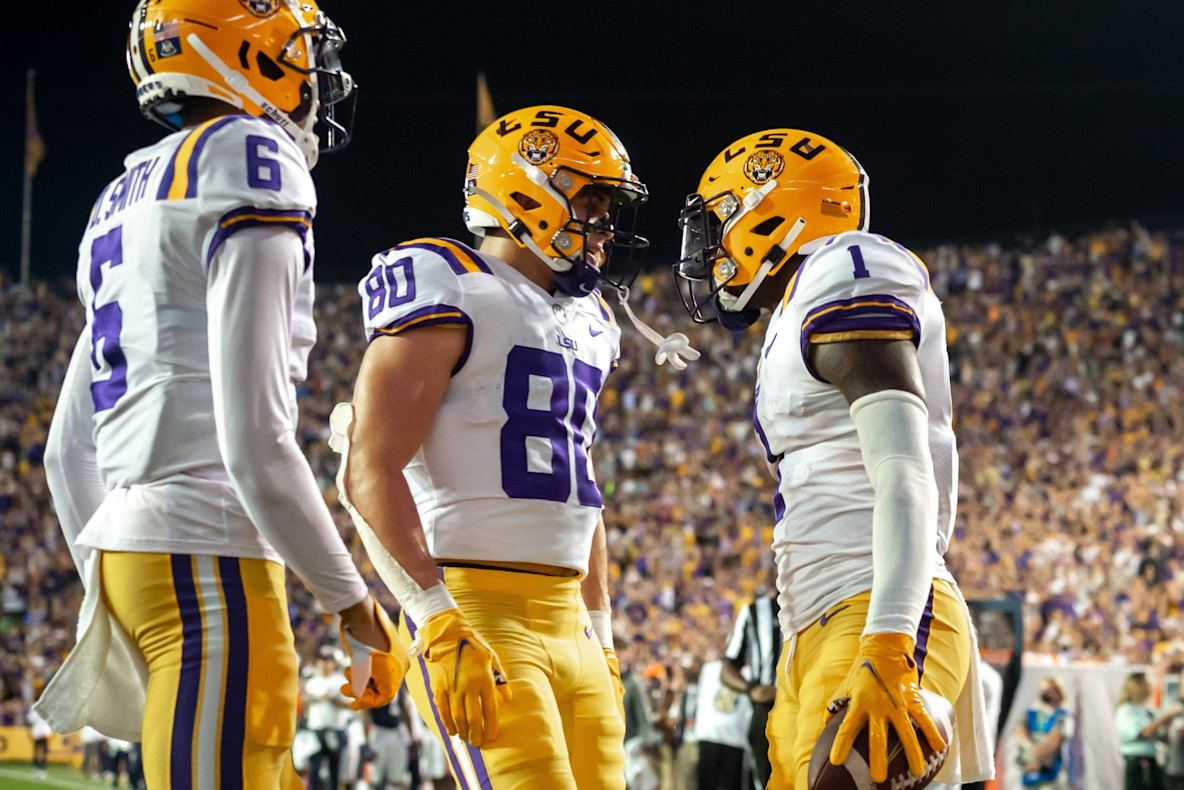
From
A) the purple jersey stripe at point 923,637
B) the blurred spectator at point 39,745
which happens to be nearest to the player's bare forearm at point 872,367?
the purple jersey stripe at point 923,637

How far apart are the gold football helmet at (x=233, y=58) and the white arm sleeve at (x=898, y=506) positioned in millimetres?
1294

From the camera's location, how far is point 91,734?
15.3 meters

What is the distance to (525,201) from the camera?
3398 millimetres

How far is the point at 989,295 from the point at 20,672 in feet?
46.6

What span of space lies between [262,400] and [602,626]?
5.01 feet

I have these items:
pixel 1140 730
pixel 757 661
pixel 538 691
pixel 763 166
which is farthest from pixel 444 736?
pixel 1140 730

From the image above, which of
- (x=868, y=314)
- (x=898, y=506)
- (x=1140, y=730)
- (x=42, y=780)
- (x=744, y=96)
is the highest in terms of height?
(x=744, y=96)

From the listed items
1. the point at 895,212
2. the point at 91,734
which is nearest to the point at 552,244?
the point at 91,734

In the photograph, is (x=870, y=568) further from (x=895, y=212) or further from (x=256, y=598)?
(x=895, y=212)

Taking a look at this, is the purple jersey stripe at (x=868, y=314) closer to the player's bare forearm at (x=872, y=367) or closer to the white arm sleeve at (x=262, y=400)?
the player's bare forearm at (x=872, y=367)

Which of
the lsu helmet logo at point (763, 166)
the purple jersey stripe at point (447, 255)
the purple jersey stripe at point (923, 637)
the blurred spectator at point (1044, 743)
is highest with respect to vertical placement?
the lsu helmet logo at point (763, 166)

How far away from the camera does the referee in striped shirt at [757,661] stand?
20.2 feet

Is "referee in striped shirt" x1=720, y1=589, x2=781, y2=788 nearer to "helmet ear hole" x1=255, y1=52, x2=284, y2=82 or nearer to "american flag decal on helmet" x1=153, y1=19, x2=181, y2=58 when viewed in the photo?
"helmet ear hole" x1=255, y1=52, x2=284, y2=82

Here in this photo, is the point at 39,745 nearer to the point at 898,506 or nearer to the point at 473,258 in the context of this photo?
the point at 473,258
